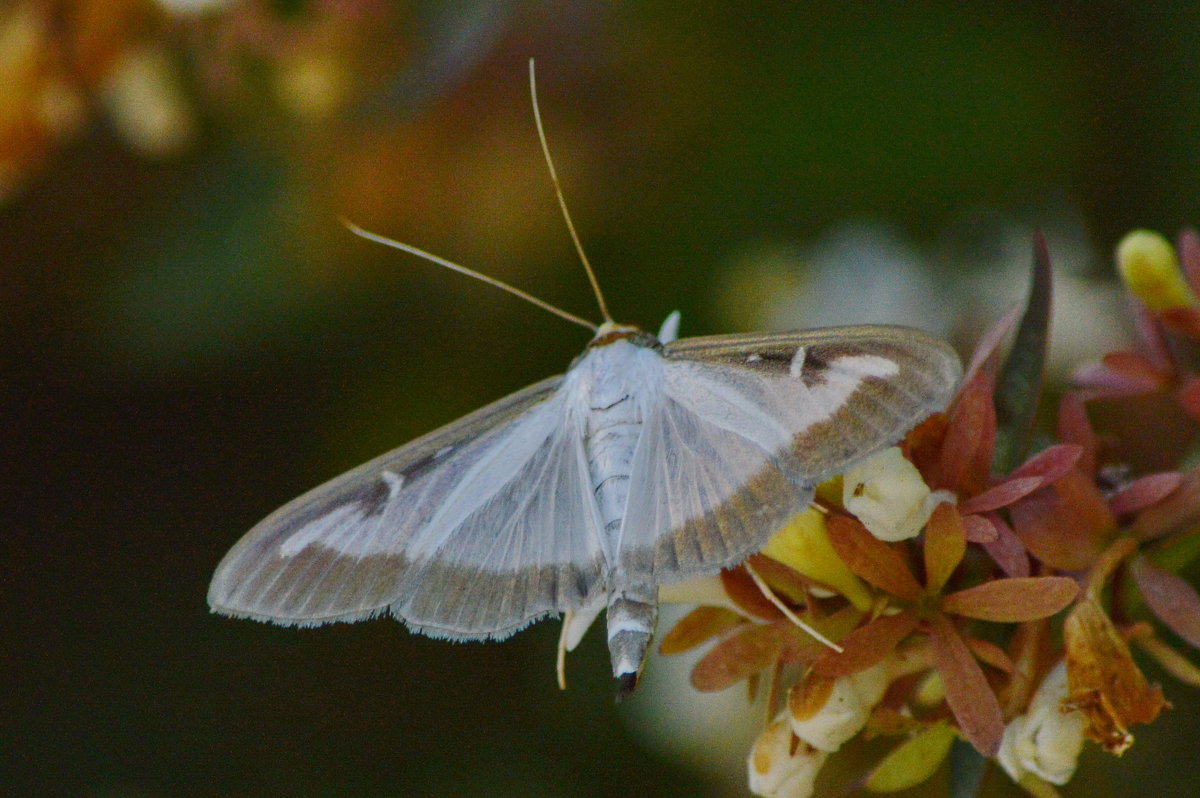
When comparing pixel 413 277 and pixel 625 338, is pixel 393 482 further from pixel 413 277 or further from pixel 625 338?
pixel 413 277

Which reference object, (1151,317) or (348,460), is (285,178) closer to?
(348,460)

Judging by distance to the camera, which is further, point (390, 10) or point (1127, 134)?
point (1127, 134)

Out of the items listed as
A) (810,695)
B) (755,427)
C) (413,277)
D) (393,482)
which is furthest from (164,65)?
(810,695)

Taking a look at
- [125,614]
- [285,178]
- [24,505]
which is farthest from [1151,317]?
[24,505]

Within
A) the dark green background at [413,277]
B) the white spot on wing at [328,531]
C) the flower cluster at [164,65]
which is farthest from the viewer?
the dark green background at [413,277]

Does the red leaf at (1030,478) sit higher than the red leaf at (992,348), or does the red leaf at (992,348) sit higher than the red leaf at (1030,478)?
the red leaf at (992,348)

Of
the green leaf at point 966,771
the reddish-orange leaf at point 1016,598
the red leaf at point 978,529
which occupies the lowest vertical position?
the green leaf at point 966,771

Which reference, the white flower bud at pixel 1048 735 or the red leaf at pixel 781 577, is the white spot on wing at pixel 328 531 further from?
the white flower bud at pixel 1048 735

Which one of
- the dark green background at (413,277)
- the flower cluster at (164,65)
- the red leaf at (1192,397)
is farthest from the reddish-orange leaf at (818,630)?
the flower cluster at (164,65)
